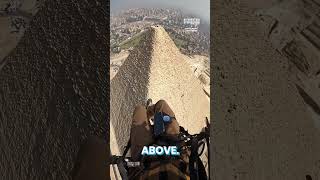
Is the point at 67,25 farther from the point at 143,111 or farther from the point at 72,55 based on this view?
the point at 143,111

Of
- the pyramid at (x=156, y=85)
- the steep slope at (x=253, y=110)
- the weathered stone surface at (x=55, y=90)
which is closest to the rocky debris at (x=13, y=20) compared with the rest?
the weathered stone surface at (x=55, y=90)

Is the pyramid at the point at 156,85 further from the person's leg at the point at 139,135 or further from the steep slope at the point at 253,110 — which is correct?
the steep slope at the point at 253,110

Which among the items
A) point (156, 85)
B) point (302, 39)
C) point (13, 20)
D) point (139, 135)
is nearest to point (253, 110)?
point (302, 39)

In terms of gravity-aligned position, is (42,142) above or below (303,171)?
above

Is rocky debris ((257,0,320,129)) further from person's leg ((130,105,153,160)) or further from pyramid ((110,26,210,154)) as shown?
pyramid ((110,26,210,154))

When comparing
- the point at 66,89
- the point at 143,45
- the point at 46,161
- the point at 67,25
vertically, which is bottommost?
the point at 143,45

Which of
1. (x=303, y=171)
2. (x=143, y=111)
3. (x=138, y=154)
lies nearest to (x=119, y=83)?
(x=143, y=111)
